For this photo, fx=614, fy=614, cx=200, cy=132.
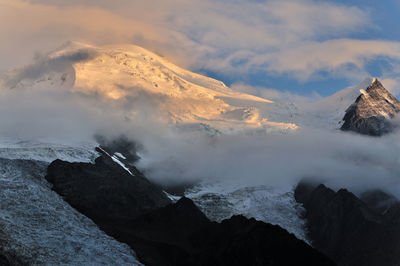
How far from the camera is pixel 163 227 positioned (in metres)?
154

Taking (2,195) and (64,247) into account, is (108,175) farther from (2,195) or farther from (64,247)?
(64,247)

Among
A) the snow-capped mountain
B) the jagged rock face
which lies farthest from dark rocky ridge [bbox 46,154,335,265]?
the snow-capped mountain

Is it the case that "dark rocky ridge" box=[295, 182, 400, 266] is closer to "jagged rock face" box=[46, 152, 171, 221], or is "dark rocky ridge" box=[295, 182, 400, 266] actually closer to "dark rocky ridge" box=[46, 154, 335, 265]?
"dark rocky ridge" box=[46, 154, 335, 265]

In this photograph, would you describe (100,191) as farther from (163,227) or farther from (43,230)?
(43,230)

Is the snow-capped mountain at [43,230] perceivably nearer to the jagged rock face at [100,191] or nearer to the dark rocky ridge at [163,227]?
the dark rocky ridge at [163,227]

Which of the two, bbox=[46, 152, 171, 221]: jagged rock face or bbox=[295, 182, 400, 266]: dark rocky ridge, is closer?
bbox=[46, 152, 171, 221]: jagged rock face

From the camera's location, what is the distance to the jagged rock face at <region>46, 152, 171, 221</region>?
155875 millimetres

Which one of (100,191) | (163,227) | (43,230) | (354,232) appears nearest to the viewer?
(43,230)

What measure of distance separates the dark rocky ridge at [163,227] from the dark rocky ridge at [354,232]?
4357 cm

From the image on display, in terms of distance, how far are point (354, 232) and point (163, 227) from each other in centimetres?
6167

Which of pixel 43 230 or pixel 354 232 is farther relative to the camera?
pixel 354 232

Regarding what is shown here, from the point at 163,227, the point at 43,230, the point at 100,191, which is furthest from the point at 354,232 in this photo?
the point at 43,230

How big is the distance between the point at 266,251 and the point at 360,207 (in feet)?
249

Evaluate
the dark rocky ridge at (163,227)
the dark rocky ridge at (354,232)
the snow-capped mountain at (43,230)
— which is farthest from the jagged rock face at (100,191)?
the dark rocky ridge at (354,232)
